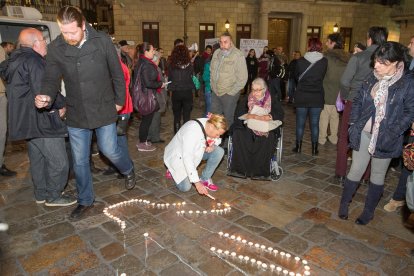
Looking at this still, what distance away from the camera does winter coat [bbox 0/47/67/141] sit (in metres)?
3.37

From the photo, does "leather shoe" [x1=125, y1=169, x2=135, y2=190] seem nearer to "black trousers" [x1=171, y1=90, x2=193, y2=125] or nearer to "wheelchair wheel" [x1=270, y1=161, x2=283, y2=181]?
"wheelchair wheel" [x1=270, y1=161, x2=283, y2=181]

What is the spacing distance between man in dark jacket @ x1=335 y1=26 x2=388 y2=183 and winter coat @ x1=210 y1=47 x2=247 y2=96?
1691mm

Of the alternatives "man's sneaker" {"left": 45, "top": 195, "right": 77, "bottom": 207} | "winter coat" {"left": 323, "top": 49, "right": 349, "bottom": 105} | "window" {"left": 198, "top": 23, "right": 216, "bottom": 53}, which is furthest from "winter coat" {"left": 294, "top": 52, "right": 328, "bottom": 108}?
"window" {"left": 198, "top": 23, "right": 216, "bottom": 53}

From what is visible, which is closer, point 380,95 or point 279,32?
point 380,95

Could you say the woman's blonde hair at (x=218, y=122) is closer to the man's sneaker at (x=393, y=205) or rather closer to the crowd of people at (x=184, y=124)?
the crowd of people at (x=184, y=124)

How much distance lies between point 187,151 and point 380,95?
2.07 m

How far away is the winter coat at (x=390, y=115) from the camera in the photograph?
3000mm

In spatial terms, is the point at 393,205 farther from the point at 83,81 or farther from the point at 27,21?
the point at 27,21

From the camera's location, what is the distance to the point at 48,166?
3.76 meters

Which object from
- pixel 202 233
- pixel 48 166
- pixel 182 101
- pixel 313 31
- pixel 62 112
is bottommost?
pixel 202 233

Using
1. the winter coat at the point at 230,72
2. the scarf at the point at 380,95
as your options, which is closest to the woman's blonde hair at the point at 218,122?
the scarf at the point at 380,95

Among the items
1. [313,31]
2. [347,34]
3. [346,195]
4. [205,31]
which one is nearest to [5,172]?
[346,195]

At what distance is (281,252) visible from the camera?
3066 mm

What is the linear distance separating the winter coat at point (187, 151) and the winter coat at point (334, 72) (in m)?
2.91
